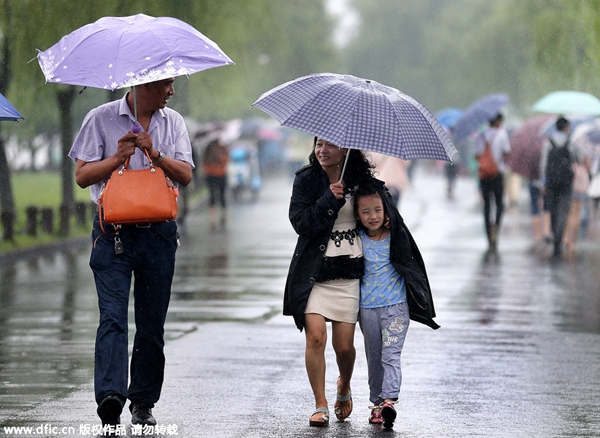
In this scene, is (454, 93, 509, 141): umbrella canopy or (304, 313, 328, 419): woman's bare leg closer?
(304, 313, 328, 419): woman's bare leg

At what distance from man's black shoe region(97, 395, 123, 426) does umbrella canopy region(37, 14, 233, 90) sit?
4.88 ft

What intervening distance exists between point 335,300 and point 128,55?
1.64 meters

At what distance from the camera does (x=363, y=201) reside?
240 inches

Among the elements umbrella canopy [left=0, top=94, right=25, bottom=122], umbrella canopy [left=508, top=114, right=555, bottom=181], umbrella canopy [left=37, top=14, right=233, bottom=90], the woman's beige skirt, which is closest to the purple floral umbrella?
umbrella canopy [left=37, top=14, right=233, bottom=90]

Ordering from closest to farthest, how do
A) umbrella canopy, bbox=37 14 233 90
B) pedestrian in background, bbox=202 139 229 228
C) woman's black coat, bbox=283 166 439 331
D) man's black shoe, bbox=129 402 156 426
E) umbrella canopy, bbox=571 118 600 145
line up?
umbrella canopy, bbox=37 14 233 90
man's black shoe, bbox=129 402 156 426
woman's black coat, bbox=283 166 439 331
umbrella canopy, bbox=571 118 600 145
pedestrian in background, bbox=202 139 229 228

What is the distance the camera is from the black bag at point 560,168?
54.6 ft

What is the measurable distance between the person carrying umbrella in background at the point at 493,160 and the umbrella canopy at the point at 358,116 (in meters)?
11.3

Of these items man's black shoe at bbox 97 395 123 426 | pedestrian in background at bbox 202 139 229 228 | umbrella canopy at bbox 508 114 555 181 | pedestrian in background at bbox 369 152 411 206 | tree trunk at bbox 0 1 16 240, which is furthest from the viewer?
pedestrian in background at bbox 202 139 229 228

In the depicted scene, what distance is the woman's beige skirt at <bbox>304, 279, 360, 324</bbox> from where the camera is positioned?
609 cm

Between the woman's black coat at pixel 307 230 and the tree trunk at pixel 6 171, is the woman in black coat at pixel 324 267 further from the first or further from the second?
the tree trunk at pixel 6 171

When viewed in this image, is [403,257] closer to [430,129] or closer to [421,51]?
[430,129]

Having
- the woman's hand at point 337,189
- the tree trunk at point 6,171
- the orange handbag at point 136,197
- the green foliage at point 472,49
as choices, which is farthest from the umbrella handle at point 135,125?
the green foliage at point 472,49

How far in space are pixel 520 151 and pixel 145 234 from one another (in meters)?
16.2

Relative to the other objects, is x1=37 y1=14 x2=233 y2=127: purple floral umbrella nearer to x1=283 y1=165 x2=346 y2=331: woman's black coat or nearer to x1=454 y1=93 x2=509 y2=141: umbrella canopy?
x1=283 y1=165 x2=346 y2=331: woman's black coat
